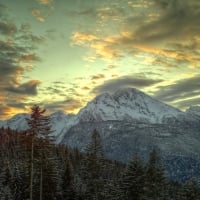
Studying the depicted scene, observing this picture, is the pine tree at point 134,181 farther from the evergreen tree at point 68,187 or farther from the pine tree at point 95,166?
the evergreen tree at point 68,187

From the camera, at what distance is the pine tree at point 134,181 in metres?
51.4

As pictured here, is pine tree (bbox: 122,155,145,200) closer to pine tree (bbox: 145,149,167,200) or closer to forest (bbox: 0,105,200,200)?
forest (bbox: 0,105,200,200)

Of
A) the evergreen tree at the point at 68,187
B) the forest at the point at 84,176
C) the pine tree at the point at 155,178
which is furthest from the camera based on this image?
the evergreen tree at the point at 68,187

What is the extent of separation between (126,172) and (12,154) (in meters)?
101

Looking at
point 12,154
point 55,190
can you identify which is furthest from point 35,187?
point 12,154

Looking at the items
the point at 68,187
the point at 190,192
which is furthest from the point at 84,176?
the point at 190,192

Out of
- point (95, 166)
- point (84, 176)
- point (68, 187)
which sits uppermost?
point (95, 166)

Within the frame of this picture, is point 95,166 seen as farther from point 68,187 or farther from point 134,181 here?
point 134,181

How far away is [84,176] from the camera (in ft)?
229

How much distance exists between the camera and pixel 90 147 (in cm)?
6694

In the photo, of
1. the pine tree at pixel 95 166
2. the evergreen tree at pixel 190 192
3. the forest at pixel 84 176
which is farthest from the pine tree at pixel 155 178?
the pine tree at pixel 95 166

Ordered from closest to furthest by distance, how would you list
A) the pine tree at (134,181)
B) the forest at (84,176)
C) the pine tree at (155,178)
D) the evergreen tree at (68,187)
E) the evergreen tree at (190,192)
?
the forest at (84,176), the pine tree at (134,181), the evergreen tree at (190,192), the pine tree at (155,178), the evergreen tree at (68,187)

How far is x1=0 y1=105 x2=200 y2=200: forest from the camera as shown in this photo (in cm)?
4400

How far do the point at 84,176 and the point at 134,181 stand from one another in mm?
19654
